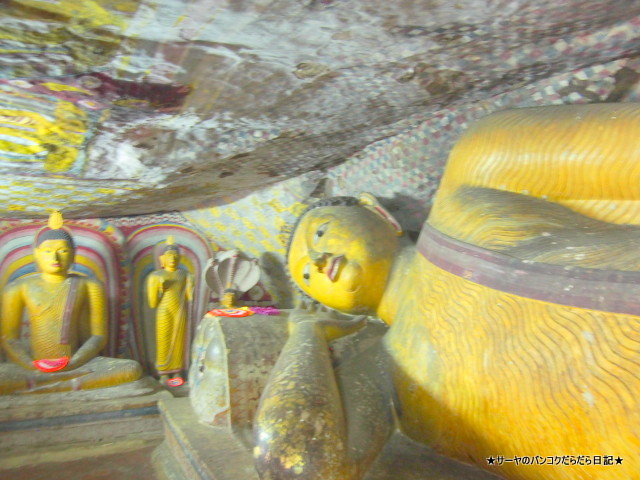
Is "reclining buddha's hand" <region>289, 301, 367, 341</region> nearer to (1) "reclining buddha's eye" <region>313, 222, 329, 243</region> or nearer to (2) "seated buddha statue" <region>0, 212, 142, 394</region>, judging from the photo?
(1) "reclining buddha's eye" <region>313, 222, 329, 243</region>

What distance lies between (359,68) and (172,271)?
2.63 metres

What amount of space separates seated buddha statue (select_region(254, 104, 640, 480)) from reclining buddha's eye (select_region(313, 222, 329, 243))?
0.42 metres

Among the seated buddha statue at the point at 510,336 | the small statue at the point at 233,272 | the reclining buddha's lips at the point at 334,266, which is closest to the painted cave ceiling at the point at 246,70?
the seated buddha statue at the point at 510,336

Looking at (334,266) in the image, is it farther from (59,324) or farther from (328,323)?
(59,324)

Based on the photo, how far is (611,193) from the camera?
1.57m

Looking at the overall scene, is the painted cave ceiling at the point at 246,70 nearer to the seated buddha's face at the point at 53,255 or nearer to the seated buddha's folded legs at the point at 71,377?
the seated buddha's face at the point at 53,255

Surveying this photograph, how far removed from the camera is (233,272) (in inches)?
145

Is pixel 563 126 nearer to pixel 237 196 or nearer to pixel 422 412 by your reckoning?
pixel 422 412

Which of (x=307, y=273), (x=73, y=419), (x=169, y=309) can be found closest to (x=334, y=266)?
(x=307, y=273)

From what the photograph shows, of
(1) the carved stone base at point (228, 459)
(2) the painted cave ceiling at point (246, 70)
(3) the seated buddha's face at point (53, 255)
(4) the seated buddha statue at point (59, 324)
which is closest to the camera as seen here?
(2) the painted cave ceiling at point (246, 70)

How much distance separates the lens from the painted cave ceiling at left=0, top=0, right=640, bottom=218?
1357mm

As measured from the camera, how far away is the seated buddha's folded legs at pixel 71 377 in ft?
10.2

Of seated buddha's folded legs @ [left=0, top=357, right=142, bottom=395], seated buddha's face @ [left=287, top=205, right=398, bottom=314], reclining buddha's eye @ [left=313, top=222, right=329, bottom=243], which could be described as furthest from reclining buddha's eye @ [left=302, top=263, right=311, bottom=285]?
seated buddha's folded legs @ [left=0, top=357, right=142, bottom=395]

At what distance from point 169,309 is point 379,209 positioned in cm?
213
